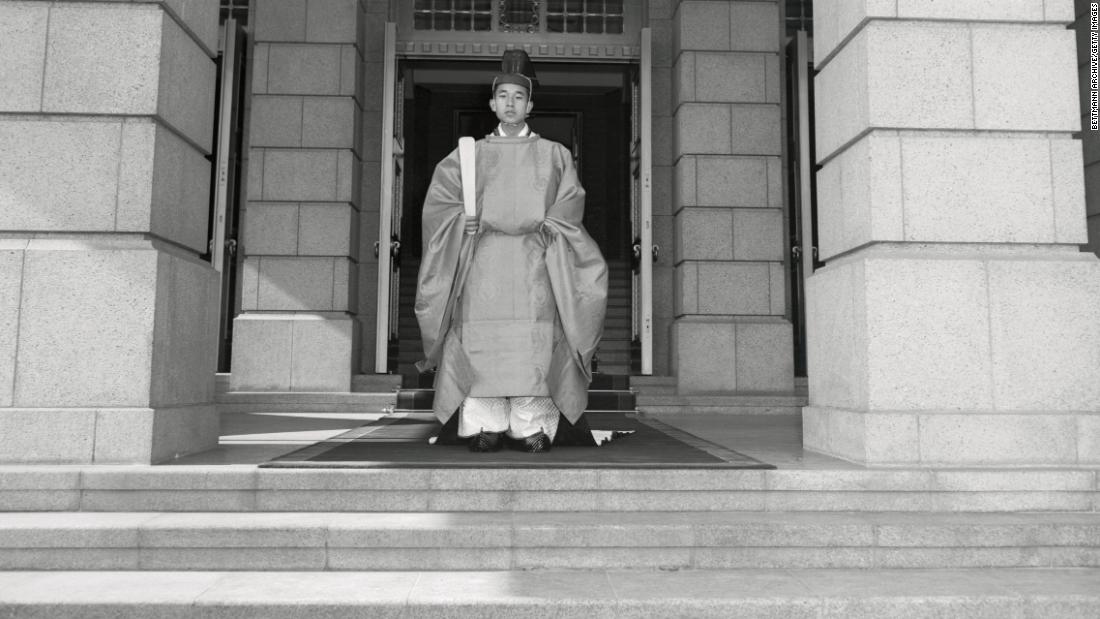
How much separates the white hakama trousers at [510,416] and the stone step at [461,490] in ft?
3.00

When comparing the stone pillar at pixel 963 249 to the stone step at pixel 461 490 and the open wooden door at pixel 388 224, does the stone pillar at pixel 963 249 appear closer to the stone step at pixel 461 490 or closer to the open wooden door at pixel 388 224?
the stone step at pixel 461 490

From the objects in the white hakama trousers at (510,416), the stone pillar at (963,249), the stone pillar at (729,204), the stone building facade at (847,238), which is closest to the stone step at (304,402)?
the stone pillar at (729,204)

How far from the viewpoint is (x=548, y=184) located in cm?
485

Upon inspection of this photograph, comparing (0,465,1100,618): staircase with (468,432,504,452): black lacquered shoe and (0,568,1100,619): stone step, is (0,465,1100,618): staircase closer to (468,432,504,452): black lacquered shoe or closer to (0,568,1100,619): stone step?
(0,568,1100,619): stone step

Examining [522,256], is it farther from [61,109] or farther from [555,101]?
[555,101]

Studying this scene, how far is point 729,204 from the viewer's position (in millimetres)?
9258

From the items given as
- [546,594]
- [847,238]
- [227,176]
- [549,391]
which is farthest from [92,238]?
[227,176]

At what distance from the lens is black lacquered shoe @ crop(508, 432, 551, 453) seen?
15.0 feet

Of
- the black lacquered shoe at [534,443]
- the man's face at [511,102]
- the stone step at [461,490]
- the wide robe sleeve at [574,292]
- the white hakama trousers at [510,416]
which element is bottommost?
the stone step at [461,490]

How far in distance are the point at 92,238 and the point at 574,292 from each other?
2.61 metres

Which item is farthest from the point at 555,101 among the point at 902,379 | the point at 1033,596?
the point at 1033,596

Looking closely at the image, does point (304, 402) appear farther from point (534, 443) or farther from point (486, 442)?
point (534, 443)

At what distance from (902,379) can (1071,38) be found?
211cm

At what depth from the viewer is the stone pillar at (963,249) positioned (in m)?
4.11
